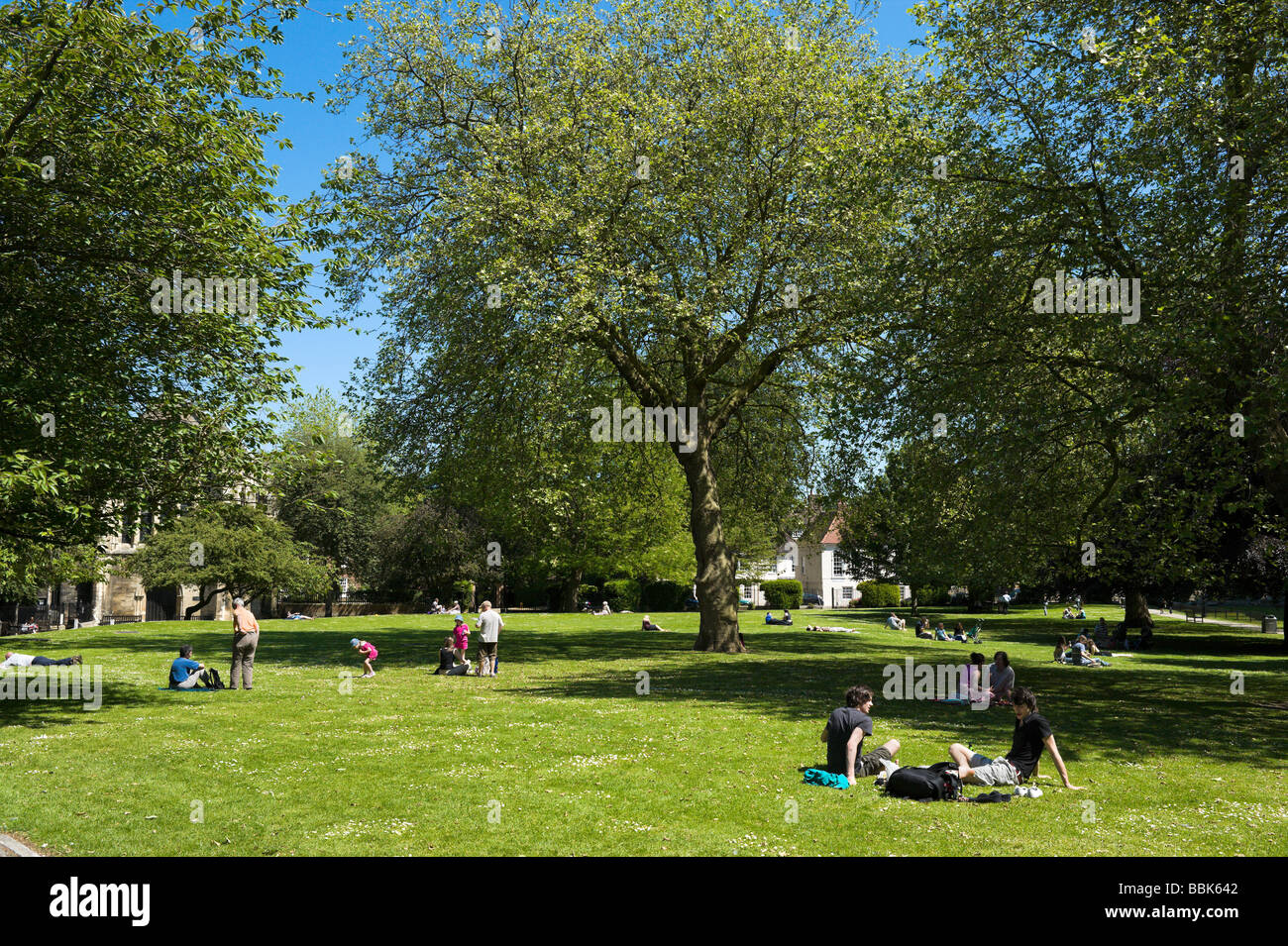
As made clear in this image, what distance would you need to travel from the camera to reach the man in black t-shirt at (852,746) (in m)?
10.6

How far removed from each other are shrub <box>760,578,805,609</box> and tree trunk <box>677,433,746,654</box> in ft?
157

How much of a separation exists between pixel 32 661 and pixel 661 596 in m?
48.3

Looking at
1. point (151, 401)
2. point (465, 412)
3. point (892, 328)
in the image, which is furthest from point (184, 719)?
point (892, 328)

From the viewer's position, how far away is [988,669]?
17906 millimetres

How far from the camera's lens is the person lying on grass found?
1045 cm

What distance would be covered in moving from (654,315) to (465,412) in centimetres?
662

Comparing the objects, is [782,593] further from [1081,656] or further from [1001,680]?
[1001,680]

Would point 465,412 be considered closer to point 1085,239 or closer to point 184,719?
point 184,719

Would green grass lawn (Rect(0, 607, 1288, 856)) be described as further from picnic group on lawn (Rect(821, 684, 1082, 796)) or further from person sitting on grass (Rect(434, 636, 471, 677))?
person sitting on grass (Rect(434, 636, 471, 677))

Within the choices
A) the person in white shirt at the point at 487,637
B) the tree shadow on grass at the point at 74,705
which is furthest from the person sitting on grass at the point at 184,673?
the person in white shirt at the point at 487,637

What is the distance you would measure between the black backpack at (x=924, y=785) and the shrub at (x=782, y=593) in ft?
221

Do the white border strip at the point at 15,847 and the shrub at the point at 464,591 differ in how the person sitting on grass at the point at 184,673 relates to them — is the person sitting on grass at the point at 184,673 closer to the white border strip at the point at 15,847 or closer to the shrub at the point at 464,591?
the white border strip at the point at 15,847

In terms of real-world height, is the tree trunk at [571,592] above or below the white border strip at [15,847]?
below

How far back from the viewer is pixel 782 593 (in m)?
76.9
